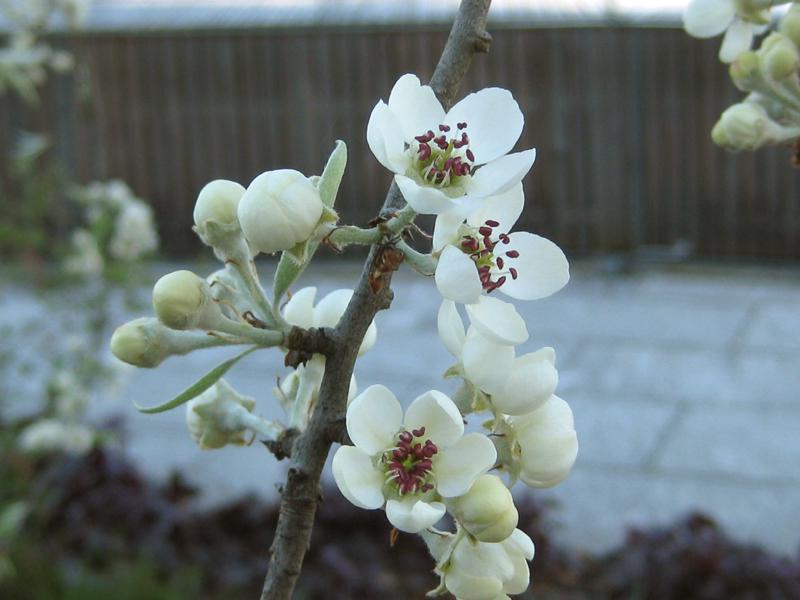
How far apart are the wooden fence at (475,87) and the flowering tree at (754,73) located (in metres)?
6.46

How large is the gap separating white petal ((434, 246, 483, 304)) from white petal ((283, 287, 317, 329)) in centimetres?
20

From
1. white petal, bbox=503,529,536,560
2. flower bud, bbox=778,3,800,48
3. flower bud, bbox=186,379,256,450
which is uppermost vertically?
flower bud, bbox=778,3,800,48

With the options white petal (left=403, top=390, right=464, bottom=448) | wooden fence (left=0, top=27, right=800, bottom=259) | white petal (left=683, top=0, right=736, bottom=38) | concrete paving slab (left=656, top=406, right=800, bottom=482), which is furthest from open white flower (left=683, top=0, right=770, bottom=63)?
wooden fence (left=0, top=27, right=800, bottom=259)

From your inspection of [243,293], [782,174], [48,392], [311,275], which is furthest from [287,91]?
[243,293]

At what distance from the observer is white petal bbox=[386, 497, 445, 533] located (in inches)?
22.2

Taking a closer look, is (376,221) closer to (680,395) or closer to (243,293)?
(243,293)

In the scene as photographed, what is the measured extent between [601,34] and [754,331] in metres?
2.84

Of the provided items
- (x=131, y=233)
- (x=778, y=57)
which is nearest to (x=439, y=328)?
(x=778, y=57)

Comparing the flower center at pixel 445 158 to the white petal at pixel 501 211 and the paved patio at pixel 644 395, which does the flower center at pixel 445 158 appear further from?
the paved patio at pixel 644 395

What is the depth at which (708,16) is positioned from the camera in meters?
0.93

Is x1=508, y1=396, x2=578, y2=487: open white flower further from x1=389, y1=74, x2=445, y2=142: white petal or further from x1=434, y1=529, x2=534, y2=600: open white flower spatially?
x1=389, y1=74, x2=445, y2=142: white petal

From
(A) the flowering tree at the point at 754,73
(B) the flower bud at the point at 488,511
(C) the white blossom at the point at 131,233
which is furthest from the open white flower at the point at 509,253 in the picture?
(C) the white blossom at the point at 131,233

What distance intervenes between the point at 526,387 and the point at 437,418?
0.18ft

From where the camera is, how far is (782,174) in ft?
24.8
